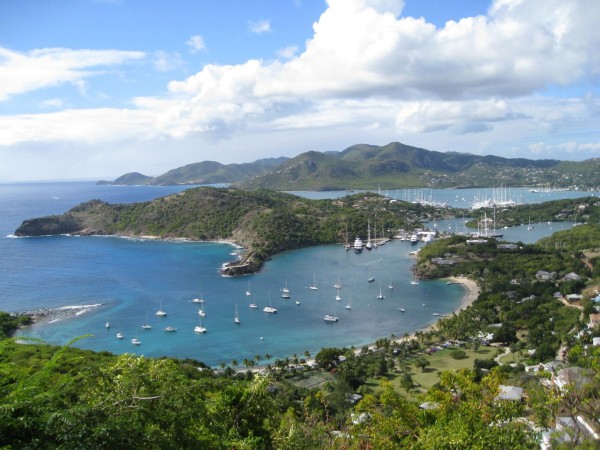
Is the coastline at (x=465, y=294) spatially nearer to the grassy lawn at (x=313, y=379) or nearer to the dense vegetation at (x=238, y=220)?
the grassy lawn at (x=313, y=379)

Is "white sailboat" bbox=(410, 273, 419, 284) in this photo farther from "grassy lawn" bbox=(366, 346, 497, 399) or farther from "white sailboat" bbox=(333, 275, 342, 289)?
"grassy lawn" bbox=(366, 346, 497, 399)

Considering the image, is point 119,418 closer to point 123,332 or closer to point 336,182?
point 123,332

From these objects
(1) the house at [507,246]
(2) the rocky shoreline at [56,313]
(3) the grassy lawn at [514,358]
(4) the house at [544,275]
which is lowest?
(3) the grassy lawn at [514,358]

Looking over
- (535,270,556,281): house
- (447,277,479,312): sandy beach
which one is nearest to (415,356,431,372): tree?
(447,277,479,312): sandy beach

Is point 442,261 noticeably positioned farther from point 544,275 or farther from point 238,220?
point 238,220

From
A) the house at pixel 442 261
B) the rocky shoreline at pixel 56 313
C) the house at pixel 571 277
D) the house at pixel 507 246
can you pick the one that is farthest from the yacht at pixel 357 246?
the rocky shoreline at pixel 56 313

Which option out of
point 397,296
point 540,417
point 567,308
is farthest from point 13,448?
point 397,296

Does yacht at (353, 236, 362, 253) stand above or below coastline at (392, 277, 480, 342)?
above
